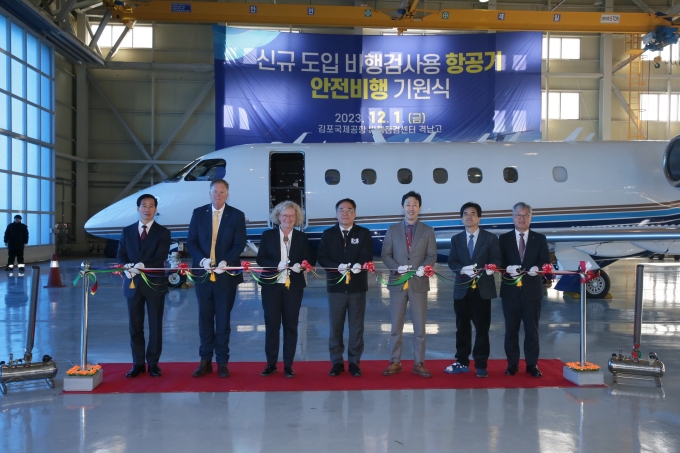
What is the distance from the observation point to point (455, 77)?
21641 mm

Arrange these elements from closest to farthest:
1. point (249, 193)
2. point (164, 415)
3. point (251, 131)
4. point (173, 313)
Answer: point (164, 415)
point (173, 313)
point (249, 193)
point (251, 131)

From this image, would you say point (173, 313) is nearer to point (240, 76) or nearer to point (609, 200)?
point (609, 200)

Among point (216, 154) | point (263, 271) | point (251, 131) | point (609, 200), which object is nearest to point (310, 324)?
point (263, 271)

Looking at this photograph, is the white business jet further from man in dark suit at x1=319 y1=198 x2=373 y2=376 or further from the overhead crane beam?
the overhead crane beam

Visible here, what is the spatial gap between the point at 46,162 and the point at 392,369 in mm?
20607

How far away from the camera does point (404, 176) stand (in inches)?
468

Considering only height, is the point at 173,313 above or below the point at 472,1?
below

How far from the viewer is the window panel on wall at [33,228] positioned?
20539 mm

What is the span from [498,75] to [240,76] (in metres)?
9.99

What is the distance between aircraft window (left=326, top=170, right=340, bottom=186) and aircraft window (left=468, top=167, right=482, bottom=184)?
111 inches

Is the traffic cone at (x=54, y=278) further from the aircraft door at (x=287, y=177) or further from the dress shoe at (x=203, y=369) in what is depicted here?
the dress shoe at (x=203, y=369)

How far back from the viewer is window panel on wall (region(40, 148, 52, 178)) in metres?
21.6

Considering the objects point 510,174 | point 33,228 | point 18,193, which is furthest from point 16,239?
point 510,174

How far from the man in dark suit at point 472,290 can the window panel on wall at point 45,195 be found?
795 inches
